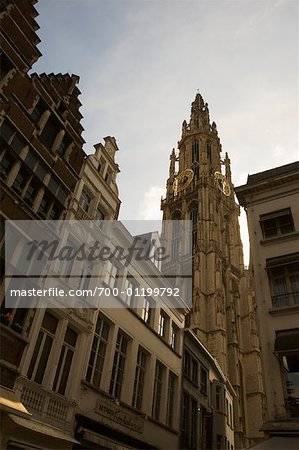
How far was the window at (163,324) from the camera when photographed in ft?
64.2

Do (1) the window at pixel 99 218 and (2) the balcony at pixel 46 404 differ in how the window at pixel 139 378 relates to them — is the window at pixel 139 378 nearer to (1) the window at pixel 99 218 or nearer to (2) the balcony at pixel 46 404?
(2) the balcony at pixel 46 404

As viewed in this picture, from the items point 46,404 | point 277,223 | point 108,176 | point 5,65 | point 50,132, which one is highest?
point 108,176

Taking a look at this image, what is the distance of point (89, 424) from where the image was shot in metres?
12.7

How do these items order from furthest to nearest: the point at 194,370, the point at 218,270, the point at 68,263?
the point at 218,270, the point at 194,370, the point at 68,263

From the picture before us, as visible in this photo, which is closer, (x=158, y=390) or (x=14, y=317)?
(x=14, y=317)

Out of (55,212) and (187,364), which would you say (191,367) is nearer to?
(187,364)

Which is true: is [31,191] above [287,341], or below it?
above

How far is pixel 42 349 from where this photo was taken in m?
11.8

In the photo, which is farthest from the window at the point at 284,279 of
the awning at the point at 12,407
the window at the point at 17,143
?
the window at the point at 17,143

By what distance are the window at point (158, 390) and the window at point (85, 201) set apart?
7855mm

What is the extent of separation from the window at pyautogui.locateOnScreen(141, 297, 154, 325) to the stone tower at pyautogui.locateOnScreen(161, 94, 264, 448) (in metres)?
28.8

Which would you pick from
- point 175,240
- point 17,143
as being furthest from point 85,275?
point 175,240

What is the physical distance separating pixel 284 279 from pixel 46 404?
32.3ft

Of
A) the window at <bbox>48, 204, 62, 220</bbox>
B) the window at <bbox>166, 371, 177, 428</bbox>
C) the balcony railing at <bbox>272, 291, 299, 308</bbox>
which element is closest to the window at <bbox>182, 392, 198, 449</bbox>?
the window at <bbox>166, 371, 177, 428</bbox>
